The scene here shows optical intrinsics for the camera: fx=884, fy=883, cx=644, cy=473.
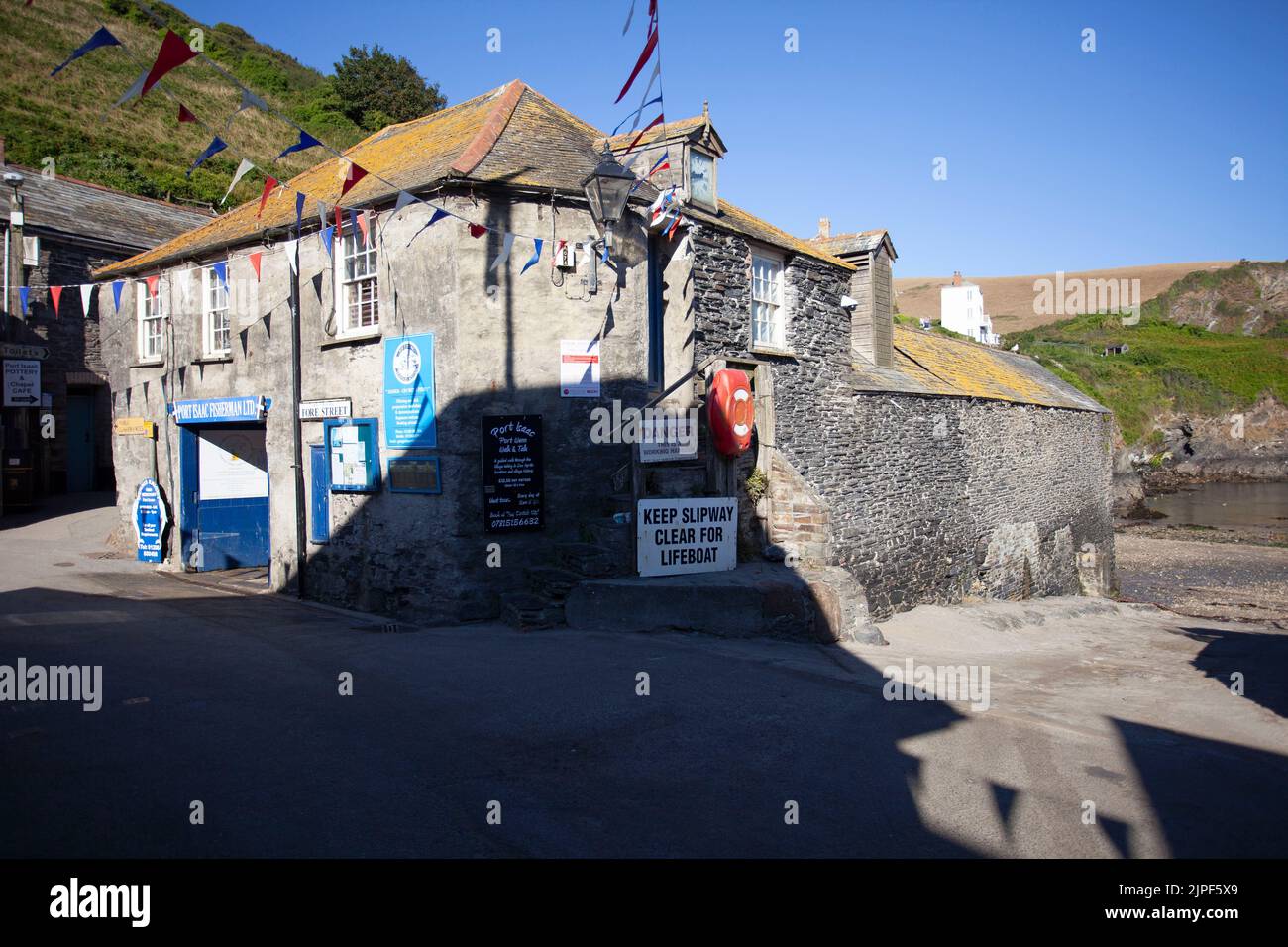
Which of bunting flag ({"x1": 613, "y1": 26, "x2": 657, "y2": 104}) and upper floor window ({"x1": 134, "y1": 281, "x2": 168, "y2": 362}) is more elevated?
bunting flag ({"x1": 613, "y1": 26, "x2": 657, "y2": 104})

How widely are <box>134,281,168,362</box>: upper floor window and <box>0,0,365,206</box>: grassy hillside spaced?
61.4 ft

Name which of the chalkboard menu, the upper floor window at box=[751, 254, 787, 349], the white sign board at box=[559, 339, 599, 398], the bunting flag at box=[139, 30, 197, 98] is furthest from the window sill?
the upper floor window at box=[751, 254, 787, 349]

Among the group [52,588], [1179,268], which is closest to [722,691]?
[52,588]

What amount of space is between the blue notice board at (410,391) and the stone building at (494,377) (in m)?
0.04

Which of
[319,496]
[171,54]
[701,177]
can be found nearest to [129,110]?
[319,496]

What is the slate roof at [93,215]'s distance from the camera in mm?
20906

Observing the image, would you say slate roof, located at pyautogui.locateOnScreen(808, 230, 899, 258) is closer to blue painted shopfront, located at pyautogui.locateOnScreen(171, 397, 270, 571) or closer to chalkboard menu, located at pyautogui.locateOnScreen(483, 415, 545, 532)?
chalkboard menu, located at pyautogui.locateOnScreen(483, 415, 545, 532)

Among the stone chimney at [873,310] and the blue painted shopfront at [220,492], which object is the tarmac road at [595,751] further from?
the stone chimney at [873,310]

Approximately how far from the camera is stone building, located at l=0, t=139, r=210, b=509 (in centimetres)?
2005

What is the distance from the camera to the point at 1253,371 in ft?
208

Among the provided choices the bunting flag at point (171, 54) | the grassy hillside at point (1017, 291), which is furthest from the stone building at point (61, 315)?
the grassy hillside at point (1017, 291)

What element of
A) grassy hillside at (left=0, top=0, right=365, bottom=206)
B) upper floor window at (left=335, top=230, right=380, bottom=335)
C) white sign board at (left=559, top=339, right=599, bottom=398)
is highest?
grassy hillside at (left=0, top=0, right=365, bottom=206)

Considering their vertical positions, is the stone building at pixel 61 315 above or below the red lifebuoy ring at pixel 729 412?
above
